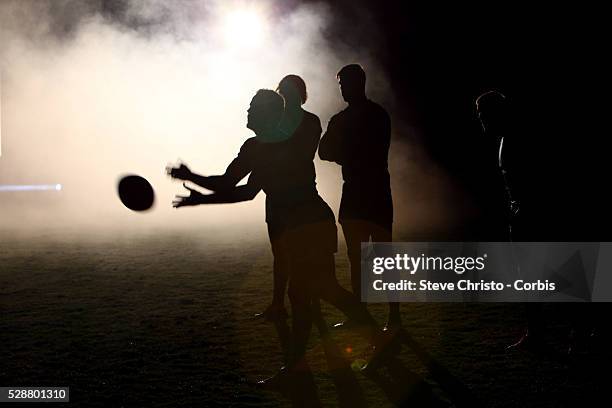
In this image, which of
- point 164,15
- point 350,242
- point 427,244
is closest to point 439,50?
point 164,15

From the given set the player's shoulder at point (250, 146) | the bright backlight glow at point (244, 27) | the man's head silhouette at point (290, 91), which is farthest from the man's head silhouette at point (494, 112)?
the bright backlight glow at point (244, 27)

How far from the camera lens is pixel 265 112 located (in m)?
4.11

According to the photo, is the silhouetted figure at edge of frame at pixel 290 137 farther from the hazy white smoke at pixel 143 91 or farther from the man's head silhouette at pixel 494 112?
the hazy white smoke at pixel 143 91

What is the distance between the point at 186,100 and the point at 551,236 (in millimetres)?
19058

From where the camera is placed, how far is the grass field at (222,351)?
13.5ft

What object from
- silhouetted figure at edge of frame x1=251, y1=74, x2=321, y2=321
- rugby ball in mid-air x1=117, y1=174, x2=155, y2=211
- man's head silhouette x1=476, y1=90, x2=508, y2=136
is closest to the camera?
rugby ball in mid-air x1=117, y1=174, x2=155, y2=211

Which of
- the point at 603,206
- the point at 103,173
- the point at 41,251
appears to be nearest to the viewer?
the point at 603,206

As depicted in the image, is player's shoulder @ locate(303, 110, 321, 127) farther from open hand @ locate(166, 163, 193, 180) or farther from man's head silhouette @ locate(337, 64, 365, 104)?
open hand @ locate(166, 163, 193, 180)

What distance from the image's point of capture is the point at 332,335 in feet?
17.8

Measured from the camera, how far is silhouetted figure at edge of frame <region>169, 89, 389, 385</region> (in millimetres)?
4125

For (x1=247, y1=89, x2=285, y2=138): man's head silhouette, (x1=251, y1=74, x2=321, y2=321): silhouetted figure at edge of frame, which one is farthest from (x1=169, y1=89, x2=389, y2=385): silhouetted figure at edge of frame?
(x1=251, y1=74, x2=321, y2=321): silhouetted figure at edge of frame

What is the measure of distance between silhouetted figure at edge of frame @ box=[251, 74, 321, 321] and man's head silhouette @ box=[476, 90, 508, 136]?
1.15 metres

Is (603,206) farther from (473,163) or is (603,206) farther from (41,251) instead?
(473,163)

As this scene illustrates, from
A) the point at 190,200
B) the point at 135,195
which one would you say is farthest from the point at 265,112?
the point at 135,195
